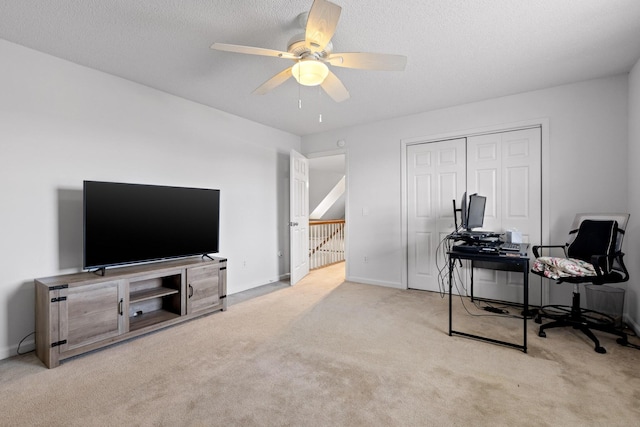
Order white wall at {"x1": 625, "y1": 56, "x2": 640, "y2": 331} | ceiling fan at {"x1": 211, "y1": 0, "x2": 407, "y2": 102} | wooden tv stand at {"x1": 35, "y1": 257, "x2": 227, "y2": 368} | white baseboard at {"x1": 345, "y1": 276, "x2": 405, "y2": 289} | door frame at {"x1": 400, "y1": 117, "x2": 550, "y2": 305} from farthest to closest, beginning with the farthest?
white baseboard at {"x1": 345, "y1": 276, "x2": 405, "y2": 289}
door frame at {"x1": 400, "y1": 117, "x2": 550, "y2": 305}
white wall at {"x1": 625, "y1": 56, "x2": 640, "y2": 331}
wooden tv stand at {"x1": 35, "y1": 257, "x2": 227, "y2": 368}
ceiling fan at {"x1": 211, "y1": 0, "x2": 407, "y2": 102}

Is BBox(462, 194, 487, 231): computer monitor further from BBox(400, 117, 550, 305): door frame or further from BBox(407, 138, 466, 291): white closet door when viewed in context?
BBox(400, 117, 550, 305): door frame

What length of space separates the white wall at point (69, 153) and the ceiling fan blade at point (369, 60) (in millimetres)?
2206

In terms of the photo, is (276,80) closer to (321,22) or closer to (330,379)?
(321,22)

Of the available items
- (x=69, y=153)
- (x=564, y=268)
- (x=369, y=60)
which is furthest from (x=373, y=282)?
(x=69, y=153)

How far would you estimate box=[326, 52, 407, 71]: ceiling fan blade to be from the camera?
6.39 feet

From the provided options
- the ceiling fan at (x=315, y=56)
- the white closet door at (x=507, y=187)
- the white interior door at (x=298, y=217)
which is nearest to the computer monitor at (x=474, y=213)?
the white closet door at (x=507, y=187)

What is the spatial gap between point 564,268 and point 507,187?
131 cm

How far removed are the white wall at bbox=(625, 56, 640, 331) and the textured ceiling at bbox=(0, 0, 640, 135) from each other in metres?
0.28

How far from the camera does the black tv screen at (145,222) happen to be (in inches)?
98.1

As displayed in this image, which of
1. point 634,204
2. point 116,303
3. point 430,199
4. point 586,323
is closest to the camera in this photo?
point 116,303

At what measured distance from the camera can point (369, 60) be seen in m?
2.00

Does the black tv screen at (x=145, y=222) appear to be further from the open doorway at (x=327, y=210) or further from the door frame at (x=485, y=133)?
the door frame at (x=485, y=133)

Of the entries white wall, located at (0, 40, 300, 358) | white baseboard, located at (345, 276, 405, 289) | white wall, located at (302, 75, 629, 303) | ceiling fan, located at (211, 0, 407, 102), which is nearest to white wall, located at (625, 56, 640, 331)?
white wall, located at (302, 75, 629, 303)

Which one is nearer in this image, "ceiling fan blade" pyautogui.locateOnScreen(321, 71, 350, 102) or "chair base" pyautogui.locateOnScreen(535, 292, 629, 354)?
"ceiling fan blade" pyautogui.locateOnScreen(321, 71, 350, 102)
